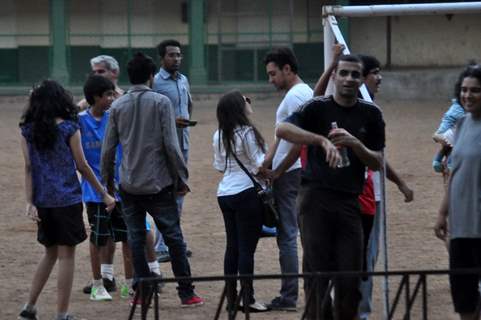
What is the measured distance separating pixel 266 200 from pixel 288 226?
1.16 feet

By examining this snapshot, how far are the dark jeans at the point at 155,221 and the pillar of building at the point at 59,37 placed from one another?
23238 mm

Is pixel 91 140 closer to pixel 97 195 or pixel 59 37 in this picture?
pixel 97 195

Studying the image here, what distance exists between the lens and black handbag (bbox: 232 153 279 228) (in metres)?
7.48

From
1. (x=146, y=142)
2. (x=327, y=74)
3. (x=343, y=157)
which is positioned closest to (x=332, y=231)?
(x=343, y=157)

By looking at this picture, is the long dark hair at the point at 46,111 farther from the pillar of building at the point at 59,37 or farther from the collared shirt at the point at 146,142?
the pillar of building at the point at 59,37

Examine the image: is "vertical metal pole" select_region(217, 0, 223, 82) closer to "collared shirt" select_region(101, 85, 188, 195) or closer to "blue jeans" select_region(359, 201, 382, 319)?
"collared shirt" select_region(101, 85, 188, 195)

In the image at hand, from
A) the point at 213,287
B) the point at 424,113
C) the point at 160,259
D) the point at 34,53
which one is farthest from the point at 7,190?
the point at 34,53

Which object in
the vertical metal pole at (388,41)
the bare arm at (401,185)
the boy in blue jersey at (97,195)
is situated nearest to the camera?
Answer: the bare arm at (401,185)

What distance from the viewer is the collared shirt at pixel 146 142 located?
7609 mm

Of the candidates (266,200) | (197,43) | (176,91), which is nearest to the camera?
(266,200)

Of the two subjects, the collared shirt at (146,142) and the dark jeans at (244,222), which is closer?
the dark jeans at (244,222)

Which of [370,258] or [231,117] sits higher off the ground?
[231,117]

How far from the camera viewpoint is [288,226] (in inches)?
305

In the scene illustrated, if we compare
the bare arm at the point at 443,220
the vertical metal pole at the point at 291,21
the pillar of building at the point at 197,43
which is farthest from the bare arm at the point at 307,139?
the vertical metal pole at the point at 291,21
